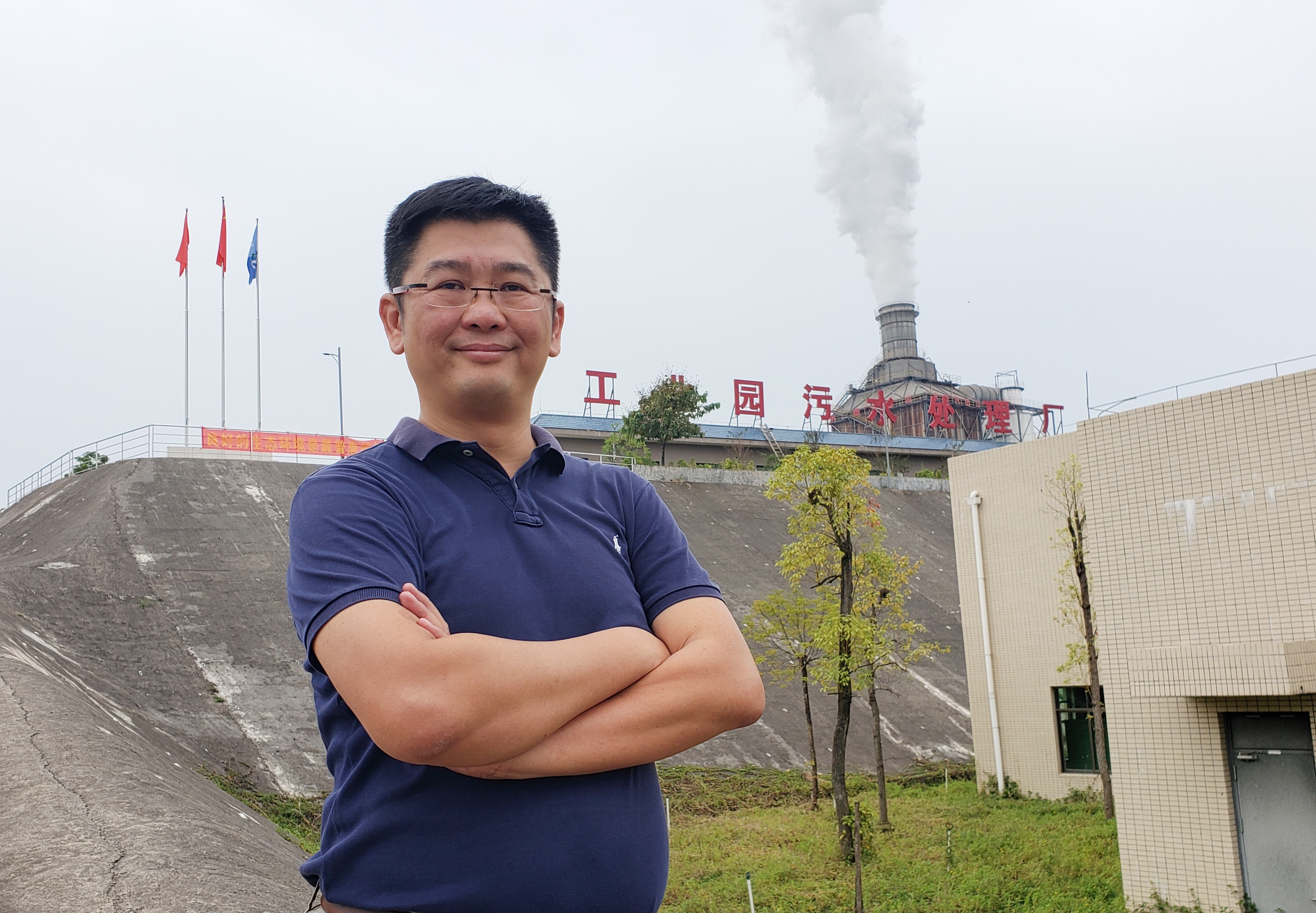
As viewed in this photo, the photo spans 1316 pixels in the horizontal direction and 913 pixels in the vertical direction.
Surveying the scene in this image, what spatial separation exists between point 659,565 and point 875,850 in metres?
12.4

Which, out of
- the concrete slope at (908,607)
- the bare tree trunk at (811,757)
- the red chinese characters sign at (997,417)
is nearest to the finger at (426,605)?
the bare tree trunk at (811,757)

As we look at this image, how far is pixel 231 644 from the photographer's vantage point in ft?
56.5

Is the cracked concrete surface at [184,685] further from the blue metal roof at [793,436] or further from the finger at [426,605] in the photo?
the blue metal roof at [793,436]

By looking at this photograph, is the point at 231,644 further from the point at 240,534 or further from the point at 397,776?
the point at 397,776

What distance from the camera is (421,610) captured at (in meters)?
1.70

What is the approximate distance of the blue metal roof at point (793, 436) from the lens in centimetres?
3747

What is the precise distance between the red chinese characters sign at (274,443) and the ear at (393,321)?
80.4 feet

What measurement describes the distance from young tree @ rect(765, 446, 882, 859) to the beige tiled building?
9.75ft

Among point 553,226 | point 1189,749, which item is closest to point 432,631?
point 553,226

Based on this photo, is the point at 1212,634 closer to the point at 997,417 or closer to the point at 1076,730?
the point at 1076,730

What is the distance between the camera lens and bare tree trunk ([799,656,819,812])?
1619 centimetres

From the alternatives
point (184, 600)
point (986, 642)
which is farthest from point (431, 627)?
point (184, 600)

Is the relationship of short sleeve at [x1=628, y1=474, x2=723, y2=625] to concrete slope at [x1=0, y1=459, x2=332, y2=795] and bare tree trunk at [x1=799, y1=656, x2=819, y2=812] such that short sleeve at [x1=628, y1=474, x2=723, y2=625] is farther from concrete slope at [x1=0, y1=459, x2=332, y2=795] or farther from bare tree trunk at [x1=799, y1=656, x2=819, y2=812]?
bare tree trunk at [x1=799, y1=656, x2=819, y2=812]

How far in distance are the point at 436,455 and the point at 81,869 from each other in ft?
14.9
